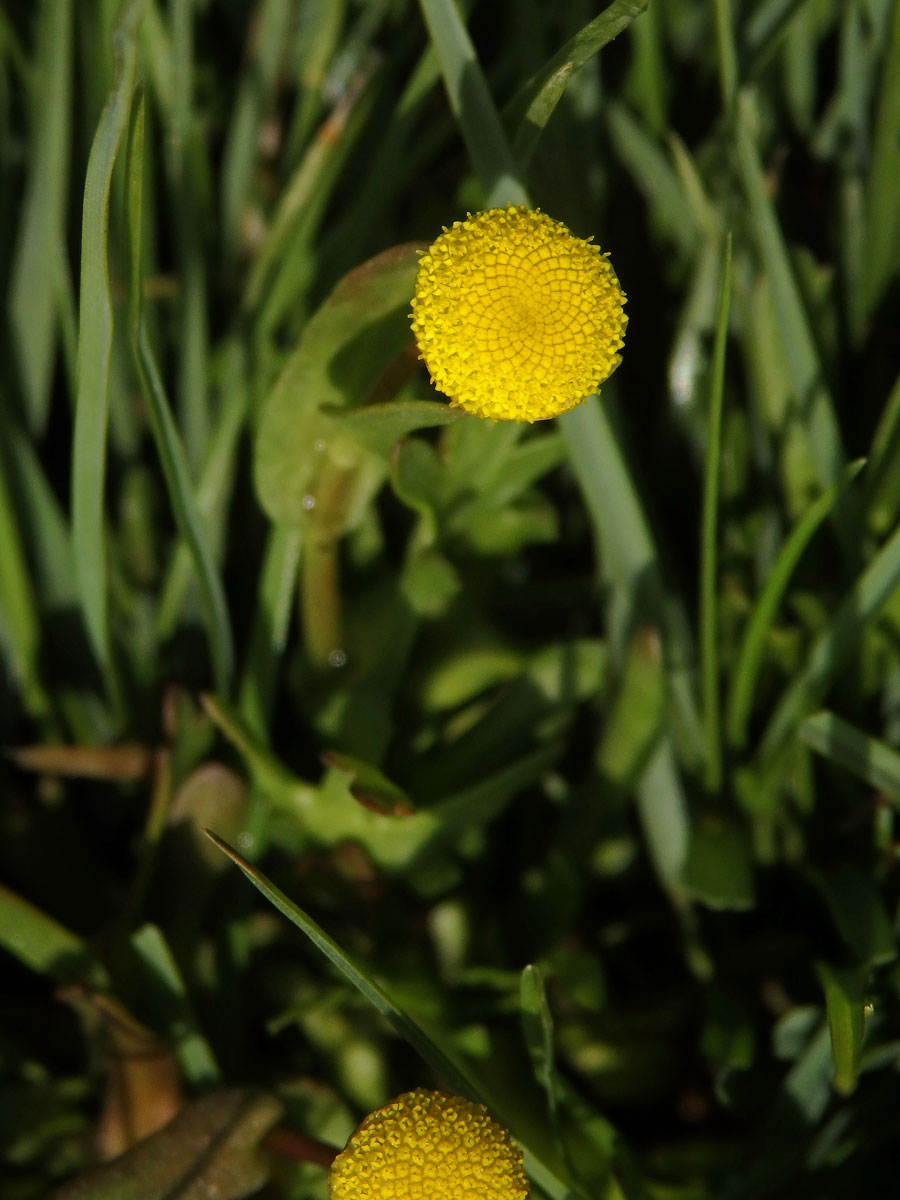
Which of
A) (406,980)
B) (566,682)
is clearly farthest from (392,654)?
(406,980)

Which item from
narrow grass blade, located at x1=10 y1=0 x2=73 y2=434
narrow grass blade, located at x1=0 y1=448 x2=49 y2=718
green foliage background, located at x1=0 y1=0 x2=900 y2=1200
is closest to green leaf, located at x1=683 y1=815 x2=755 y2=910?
green foliage background, located at x1=0 y1=0 x2=900 y2=1200

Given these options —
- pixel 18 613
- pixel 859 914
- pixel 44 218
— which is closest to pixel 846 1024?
pixel 859 914

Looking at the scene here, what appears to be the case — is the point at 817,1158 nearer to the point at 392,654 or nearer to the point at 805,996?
the point at 805,996

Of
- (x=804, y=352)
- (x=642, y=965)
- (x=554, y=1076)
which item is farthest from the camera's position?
(x=642, y=965)

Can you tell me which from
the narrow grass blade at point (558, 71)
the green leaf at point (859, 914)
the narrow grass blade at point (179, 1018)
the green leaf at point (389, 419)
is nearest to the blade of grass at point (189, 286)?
the green leaf at point (389, 419)

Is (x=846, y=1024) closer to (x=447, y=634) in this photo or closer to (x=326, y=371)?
(x=447, y=634)

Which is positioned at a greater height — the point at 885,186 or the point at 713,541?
the point at 885,186
